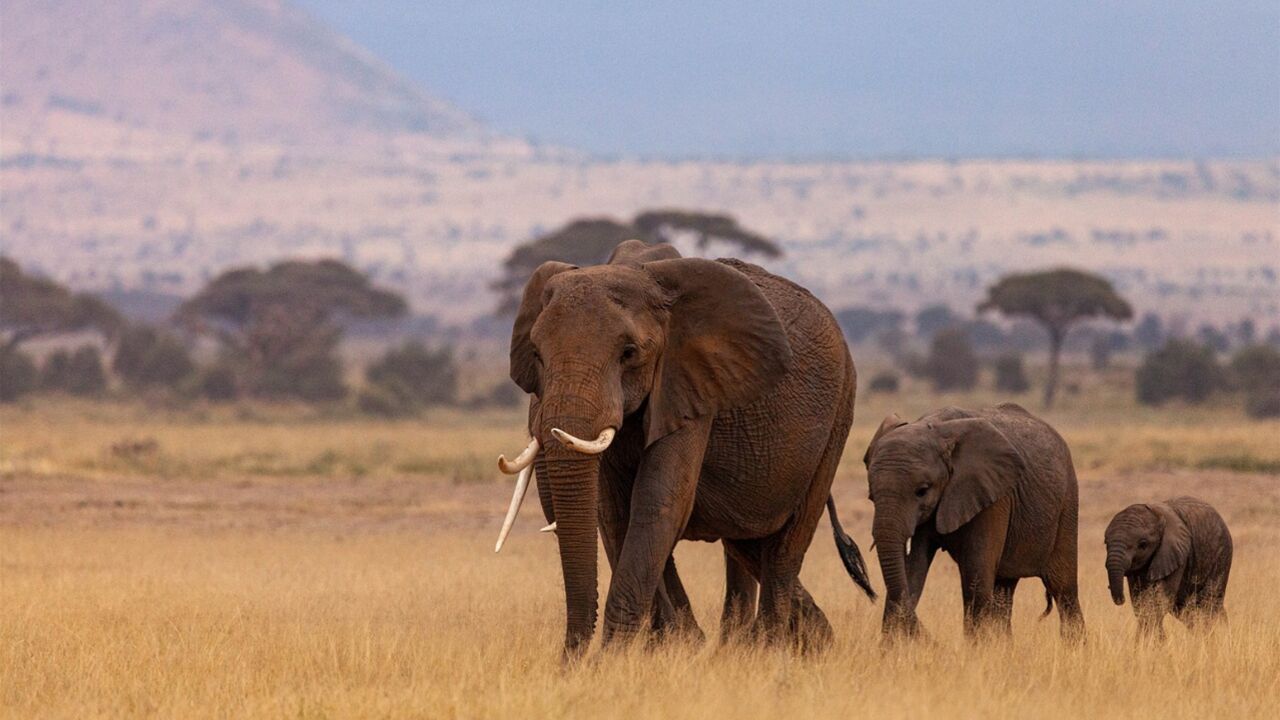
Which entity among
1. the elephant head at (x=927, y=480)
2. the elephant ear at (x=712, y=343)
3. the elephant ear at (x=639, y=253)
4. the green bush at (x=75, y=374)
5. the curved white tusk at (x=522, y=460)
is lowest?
the green bush at (x=75, y=374)

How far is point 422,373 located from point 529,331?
151 ft

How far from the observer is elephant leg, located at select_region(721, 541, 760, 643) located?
10.9 metres

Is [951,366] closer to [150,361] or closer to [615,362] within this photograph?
[150,361]

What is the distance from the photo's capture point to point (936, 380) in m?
56.6

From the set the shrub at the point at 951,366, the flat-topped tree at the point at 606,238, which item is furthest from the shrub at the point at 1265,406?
the flat-topped tree at the point at 606,238

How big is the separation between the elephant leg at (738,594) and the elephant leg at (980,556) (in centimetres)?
119

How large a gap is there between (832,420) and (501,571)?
5.95 m

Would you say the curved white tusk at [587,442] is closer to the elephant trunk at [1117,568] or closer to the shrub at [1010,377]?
the elephant trunk at [1117,568]

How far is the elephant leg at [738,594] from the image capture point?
10.9m

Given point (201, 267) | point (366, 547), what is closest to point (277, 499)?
point (366, 547)

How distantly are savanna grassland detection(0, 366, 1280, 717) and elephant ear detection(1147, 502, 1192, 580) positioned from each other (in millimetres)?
464

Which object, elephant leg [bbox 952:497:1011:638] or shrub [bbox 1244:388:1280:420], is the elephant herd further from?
shrub [bbox 1244:388:1280:420]

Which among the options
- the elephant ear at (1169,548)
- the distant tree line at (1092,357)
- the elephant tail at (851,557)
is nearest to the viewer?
the elephant tail at (851,557)

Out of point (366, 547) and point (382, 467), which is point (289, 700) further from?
point (382, 467)
